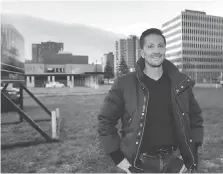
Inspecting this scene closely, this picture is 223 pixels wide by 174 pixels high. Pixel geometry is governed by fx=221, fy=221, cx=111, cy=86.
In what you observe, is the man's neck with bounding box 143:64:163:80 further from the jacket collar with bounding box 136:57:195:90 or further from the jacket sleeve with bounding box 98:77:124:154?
the jacket sleeve with bounding box 98:77:124:154

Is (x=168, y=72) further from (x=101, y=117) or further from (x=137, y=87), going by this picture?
(x=101, y=117)

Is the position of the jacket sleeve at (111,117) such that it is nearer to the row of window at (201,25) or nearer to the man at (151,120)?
the man at (151,120)

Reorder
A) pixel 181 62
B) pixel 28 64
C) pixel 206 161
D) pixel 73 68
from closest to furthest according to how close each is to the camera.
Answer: pixel 206 161
pixel 28 64
pixel 73 68
pixel 181 62

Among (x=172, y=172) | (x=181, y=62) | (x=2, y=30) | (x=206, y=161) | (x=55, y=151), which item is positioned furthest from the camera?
(x=181, y=62)

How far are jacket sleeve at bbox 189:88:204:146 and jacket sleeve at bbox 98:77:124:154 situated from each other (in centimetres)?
82

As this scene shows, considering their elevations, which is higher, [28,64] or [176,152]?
[28,64]

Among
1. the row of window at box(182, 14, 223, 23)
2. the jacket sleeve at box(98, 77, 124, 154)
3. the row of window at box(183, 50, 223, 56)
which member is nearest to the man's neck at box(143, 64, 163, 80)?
the jacket sleeve at box(98, 77, 124, 154)

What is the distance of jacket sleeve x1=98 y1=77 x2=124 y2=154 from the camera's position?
2.32 m

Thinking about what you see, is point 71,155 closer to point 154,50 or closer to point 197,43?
point 154,50

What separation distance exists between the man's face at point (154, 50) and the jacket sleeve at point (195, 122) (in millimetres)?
526

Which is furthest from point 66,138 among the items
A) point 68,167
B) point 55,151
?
point 68,167

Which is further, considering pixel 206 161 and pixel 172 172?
pixel 206 161

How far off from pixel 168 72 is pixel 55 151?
4.48 m

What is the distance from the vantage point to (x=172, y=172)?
2.42m
